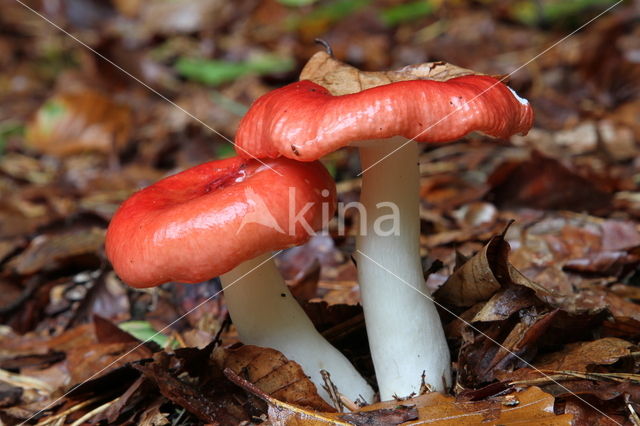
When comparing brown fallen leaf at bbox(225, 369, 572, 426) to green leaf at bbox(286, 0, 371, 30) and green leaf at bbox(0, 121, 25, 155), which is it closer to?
green leaf at bbox(0, 121, 25, 155)

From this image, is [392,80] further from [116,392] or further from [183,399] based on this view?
[116,392]

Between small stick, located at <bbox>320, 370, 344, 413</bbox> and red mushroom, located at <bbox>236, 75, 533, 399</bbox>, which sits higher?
red mushroom, located at <bbox>236, 75, 533, 399</bbox>

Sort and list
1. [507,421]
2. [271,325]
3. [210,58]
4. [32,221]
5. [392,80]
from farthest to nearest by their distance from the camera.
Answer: [210,58] → [32,221] → [271,325] → [392,80] → [507,421]

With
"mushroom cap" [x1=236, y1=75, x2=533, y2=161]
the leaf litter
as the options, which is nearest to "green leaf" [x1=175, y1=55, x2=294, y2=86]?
the leaf litter

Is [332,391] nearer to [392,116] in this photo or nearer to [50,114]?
[392,116]

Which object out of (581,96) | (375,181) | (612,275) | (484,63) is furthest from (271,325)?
(484,63)
